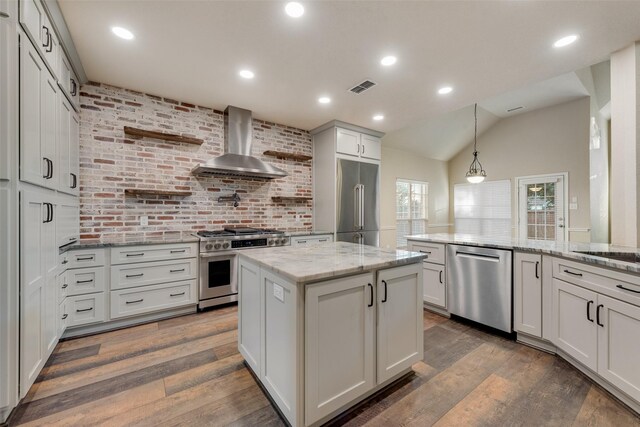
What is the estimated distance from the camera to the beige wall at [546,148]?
508cm

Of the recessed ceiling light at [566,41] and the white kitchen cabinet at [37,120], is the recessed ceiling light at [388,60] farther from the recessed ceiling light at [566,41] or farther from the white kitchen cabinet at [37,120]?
the white kitchen cabinet at [37,120]

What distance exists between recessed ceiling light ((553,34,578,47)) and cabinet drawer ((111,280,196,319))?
14.1 feet

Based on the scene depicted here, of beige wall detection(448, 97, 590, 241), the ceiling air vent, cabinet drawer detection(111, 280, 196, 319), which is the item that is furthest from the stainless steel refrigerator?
beige wall detection(448, 97, 590, 241)

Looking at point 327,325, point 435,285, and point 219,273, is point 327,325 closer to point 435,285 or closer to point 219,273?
point 435,285

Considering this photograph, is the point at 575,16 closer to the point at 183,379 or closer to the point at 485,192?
the point at 183,379

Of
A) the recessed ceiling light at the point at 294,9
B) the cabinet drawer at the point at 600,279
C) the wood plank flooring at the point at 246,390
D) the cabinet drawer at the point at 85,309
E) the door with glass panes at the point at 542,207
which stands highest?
the recessed ceiling light at the point at 294,9

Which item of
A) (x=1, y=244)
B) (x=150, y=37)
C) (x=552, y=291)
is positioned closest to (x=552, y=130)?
(x=552, y=291)

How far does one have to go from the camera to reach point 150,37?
2.25m

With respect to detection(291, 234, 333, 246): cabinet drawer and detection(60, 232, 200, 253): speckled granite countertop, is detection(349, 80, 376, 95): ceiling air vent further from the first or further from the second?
detection(60, 232, 200, 253): speckled granite countertop

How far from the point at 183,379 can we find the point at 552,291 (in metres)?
2.96

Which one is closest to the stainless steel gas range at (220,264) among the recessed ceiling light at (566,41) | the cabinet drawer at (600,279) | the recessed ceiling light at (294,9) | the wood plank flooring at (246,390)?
the wood plank flooring at (246,390)

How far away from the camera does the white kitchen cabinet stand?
1546mm

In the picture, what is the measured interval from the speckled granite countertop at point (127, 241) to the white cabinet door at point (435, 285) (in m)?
2.77

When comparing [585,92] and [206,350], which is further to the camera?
[585,92]
